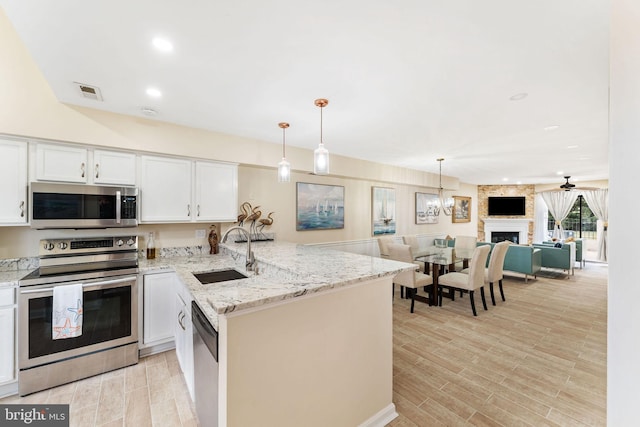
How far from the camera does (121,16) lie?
4.73 ft

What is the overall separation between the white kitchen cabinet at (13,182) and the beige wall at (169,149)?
133 mm

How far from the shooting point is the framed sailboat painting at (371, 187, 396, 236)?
18.4 ft

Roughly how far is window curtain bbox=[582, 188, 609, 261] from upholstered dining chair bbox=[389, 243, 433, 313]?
7218mm

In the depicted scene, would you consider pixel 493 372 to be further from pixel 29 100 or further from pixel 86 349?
pixel 29 100

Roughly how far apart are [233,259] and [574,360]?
3.70 metres

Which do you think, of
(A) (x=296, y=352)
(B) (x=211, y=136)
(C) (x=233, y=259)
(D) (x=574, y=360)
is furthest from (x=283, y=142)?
(D) (x=574, y=360)

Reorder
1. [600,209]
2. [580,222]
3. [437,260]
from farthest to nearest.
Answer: [580,222] → [600,209] → [437,260]

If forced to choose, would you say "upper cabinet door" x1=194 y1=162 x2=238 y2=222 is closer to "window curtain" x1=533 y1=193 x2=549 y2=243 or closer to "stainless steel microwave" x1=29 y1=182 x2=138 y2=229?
"stainless steel microwave" x1=29 y1=182 x2=138 y2=229

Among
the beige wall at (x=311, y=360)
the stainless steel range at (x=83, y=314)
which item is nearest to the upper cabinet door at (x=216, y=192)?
the stainless steel range at (x=83, y=314)

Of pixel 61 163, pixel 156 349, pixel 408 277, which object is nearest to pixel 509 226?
pixel 408 277

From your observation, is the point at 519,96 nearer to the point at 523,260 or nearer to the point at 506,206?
the point at 523,260

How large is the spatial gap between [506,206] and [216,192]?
31.6 ft

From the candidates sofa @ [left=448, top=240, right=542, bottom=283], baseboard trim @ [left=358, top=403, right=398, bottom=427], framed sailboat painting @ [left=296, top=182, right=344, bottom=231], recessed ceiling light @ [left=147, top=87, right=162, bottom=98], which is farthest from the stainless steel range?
sofa @ [left=448, top=240, right=542, bottom=283]

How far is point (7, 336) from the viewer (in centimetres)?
210
